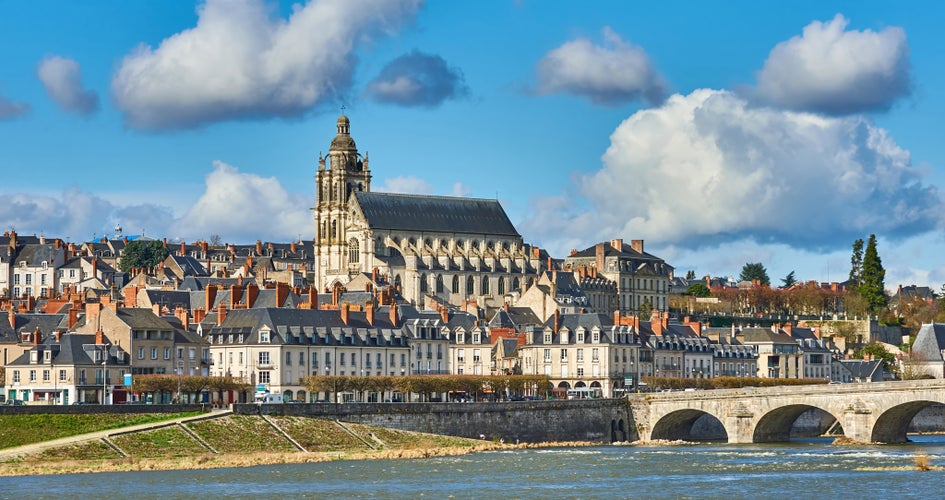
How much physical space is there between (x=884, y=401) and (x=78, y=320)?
44.6m

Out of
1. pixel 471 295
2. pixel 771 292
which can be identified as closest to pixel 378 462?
pixel 471 295

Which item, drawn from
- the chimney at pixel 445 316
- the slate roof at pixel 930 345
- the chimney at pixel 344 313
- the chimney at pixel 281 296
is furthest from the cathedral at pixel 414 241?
the chimney at pixel 344 313

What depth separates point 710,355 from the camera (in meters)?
131

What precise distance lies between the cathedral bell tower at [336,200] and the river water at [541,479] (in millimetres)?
90426

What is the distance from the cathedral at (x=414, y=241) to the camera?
170250mm

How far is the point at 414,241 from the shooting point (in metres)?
176

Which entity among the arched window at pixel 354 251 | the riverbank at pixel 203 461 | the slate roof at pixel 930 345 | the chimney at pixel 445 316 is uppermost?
the arched window at pixel 354 251

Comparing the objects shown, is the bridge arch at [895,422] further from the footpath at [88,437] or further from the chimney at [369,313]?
the footpath at [88,437]

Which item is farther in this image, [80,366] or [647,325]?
[647,325]

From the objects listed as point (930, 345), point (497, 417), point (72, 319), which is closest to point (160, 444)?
point (497, 417)

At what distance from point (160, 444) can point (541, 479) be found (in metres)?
17.5

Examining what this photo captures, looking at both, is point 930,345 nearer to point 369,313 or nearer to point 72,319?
point 369,313

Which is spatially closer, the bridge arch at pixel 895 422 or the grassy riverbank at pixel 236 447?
the grassy riverbank at pixel 236 447

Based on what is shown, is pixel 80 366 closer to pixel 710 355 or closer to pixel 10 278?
pixel 710 355
